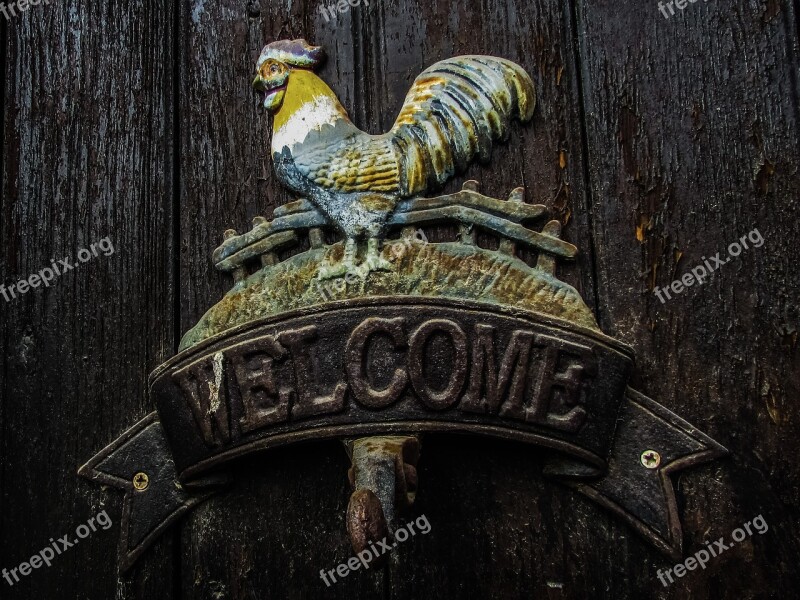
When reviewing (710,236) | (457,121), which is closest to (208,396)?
(457,121)

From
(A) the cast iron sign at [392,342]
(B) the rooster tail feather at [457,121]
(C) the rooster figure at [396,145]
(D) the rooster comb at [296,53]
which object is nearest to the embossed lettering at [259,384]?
(A) the cast iron sign at [392,342]

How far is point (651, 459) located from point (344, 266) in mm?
355

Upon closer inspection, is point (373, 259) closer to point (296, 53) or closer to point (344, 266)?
point (344, 266)

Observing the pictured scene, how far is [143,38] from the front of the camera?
35.9 inches

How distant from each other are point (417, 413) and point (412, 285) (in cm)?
14

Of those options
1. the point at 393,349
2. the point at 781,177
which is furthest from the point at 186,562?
the point at 781,177

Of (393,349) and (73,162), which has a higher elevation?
(73,162)

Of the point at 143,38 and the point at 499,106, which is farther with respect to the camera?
the point at 143,38

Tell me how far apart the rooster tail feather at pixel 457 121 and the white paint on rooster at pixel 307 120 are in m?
0.07

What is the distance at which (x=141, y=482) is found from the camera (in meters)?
0.80

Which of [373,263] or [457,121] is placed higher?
[457,121]

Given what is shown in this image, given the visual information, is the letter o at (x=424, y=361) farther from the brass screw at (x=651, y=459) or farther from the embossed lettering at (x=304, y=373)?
the brass screw at (x=651, y=459)

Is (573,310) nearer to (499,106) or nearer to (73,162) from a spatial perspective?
(499,106)

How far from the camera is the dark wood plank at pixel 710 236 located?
721mm
